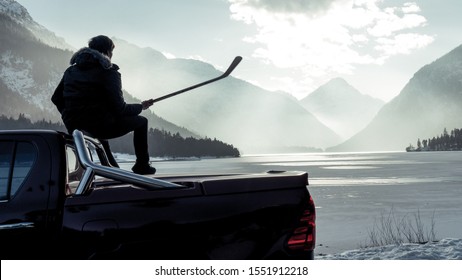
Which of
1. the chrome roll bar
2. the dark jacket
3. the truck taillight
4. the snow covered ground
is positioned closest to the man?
the dark jacket

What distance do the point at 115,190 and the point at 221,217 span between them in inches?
27.7

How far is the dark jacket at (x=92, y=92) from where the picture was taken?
4555mm

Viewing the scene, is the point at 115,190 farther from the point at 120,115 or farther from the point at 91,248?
the point at 120,115

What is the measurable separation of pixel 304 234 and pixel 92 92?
2464 millimetres

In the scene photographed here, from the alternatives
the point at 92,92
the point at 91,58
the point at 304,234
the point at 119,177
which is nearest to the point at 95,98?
the point at 92,92

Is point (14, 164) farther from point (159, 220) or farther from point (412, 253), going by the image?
point (412, 253)

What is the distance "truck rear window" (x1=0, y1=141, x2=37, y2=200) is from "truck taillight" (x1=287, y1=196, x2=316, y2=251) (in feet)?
6.01

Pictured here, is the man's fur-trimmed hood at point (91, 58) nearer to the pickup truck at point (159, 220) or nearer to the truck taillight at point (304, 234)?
the pickup truck at point (159, 220)

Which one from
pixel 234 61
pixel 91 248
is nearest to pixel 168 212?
pixel 91 248

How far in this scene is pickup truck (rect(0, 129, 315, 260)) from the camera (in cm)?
312

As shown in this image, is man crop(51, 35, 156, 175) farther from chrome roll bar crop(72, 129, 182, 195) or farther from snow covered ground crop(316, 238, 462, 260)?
snow covered ground crop(316, 238, 462, 260)

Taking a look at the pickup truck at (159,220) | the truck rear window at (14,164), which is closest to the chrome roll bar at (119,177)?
the pickup truck at (159,220)

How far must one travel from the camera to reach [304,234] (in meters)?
3.25

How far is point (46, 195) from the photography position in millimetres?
3262
